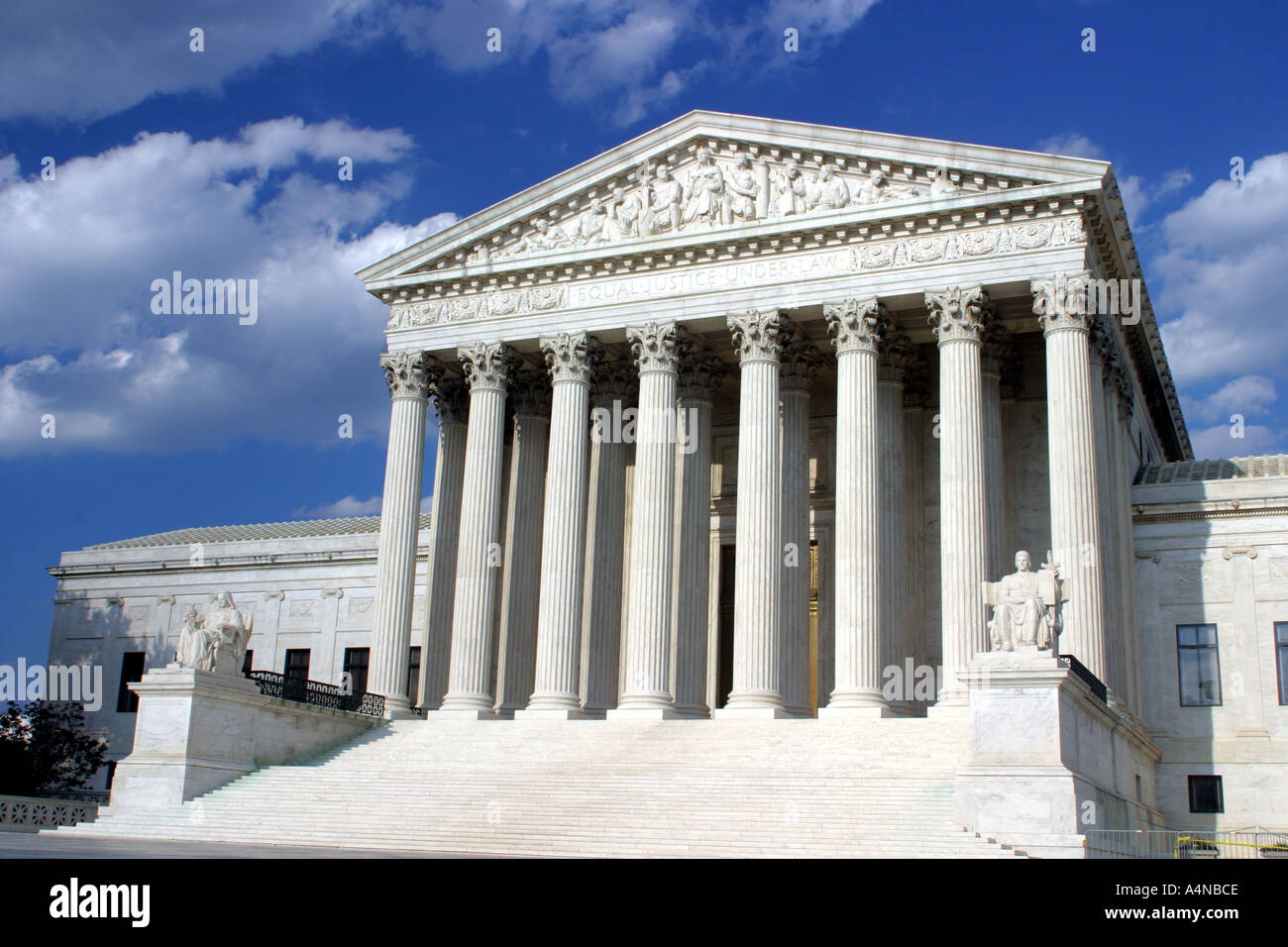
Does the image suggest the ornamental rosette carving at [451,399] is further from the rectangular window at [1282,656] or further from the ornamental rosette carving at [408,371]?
the rectangular window at [1282,656]

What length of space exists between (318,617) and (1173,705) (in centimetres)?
3228

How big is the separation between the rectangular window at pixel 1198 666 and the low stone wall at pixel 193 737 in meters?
26.3

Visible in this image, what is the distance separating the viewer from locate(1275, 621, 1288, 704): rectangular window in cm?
3788

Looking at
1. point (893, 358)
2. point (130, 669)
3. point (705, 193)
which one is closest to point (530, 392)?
point (705, 193)

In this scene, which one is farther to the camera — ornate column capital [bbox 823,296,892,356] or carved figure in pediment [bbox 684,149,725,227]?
carved figure in pediment [bbox 684,149,725,227]

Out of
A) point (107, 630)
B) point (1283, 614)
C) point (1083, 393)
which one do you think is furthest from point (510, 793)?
point (107, 630)

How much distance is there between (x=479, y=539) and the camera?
4028 centimetres

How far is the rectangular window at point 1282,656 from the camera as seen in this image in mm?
37875

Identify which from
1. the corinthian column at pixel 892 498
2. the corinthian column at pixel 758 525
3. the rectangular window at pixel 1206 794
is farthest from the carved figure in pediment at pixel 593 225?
the rectangular window at pixel 1206 794

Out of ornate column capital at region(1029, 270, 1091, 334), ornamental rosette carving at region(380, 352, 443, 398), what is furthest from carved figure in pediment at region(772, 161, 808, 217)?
ornamental rosette carving at region(380, 352, 443, 398)

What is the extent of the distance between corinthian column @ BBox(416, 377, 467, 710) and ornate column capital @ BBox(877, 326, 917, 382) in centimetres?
1436

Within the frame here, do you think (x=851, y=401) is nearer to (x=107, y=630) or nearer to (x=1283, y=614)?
(x=1283, y=614)

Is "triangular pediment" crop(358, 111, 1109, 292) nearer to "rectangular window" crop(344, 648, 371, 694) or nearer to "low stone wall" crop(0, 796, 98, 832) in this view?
"rectangular window" crop(344, 648, 371, 694)
